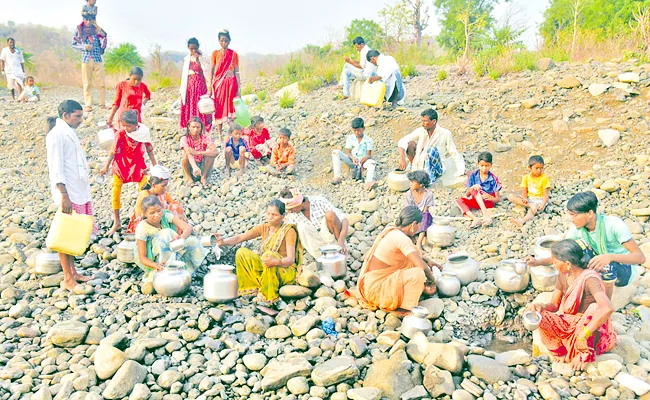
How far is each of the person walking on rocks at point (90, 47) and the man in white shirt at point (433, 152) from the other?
6184mm

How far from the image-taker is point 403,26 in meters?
15.8

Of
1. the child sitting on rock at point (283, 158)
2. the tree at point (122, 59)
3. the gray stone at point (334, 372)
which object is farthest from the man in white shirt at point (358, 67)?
the tree at point (122, 59)

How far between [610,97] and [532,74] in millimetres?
1758

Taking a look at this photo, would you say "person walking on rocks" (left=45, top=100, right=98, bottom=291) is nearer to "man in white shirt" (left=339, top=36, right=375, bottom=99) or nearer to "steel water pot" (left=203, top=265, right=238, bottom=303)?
"steel water pot" (left=203, top=265, right=238, bottom=303)

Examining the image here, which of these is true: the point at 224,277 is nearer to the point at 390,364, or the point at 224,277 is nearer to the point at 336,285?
the point at 336,285

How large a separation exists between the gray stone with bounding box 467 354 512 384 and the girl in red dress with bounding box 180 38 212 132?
5529 mm

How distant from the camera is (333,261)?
15.2 ft

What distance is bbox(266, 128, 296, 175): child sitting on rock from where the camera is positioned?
23.7 feet

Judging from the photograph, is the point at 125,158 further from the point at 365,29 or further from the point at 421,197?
the point at 365,29

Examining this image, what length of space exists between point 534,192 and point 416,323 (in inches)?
114

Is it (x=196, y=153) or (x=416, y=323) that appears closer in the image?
(x=416, y=323)

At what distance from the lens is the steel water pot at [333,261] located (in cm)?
463

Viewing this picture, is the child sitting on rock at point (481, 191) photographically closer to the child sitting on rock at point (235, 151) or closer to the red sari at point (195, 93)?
the child sitting on rock at point (235, 151)

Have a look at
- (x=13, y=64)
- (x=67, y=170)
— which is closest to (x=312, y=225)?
(x=67, y=170)
